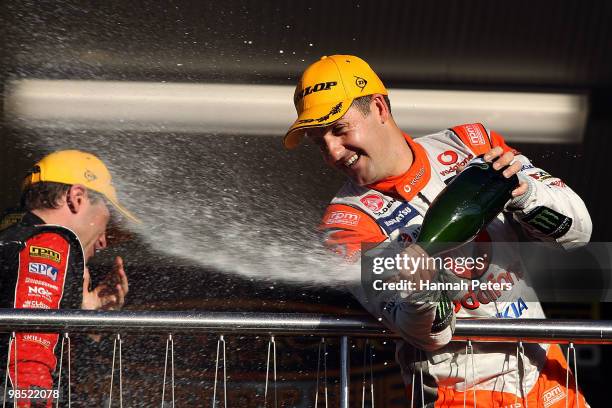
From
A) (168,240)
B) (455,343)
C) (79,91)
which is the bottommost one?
(455,343)

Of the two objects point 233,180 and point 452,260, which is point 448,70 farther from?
point 452,260

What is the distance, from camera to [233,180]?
6035 mm

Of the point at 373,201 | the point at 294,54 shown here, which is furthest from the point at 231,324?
the point at 294,54

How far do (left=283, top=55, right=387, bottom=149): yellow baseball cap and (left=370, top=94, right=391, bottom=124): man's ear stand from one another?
22 millimetres

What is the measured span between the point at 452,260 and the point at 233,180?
3.40 metres

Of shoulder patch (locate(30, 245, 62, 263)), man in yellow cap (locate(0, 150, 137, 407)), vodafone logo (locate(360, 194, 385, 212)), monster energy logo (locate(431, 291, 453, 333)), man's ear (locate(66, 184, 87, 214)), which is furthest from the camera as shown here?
man's ear (locate(66, 184, 87, 214))

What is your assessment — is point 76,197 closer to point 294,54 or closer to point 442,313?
point 442,313

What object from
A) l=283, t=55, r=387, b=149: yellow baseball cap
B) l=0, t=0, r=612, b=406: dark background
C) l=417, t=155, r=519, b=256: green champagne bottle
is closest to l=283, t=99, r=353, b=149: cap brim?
l=283, t=55, r=387, b=149: yellow baseball cap

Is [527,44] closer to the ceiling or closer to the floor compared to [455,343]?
closer to the ceiling

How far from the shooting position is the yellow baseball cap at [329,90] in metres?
2.99

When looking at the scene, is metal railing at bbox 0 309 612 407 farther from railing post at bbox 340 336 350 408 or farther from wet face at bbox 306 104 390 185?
wet face at bbox 306 104 390 185

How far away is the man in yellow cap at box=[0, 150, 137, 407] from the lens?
3.30m

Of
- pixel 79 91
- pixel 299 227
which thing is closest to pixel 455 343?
pixel 299 227

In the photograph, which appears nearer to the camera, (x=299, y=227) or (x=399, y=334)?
(x=399, y=334)
